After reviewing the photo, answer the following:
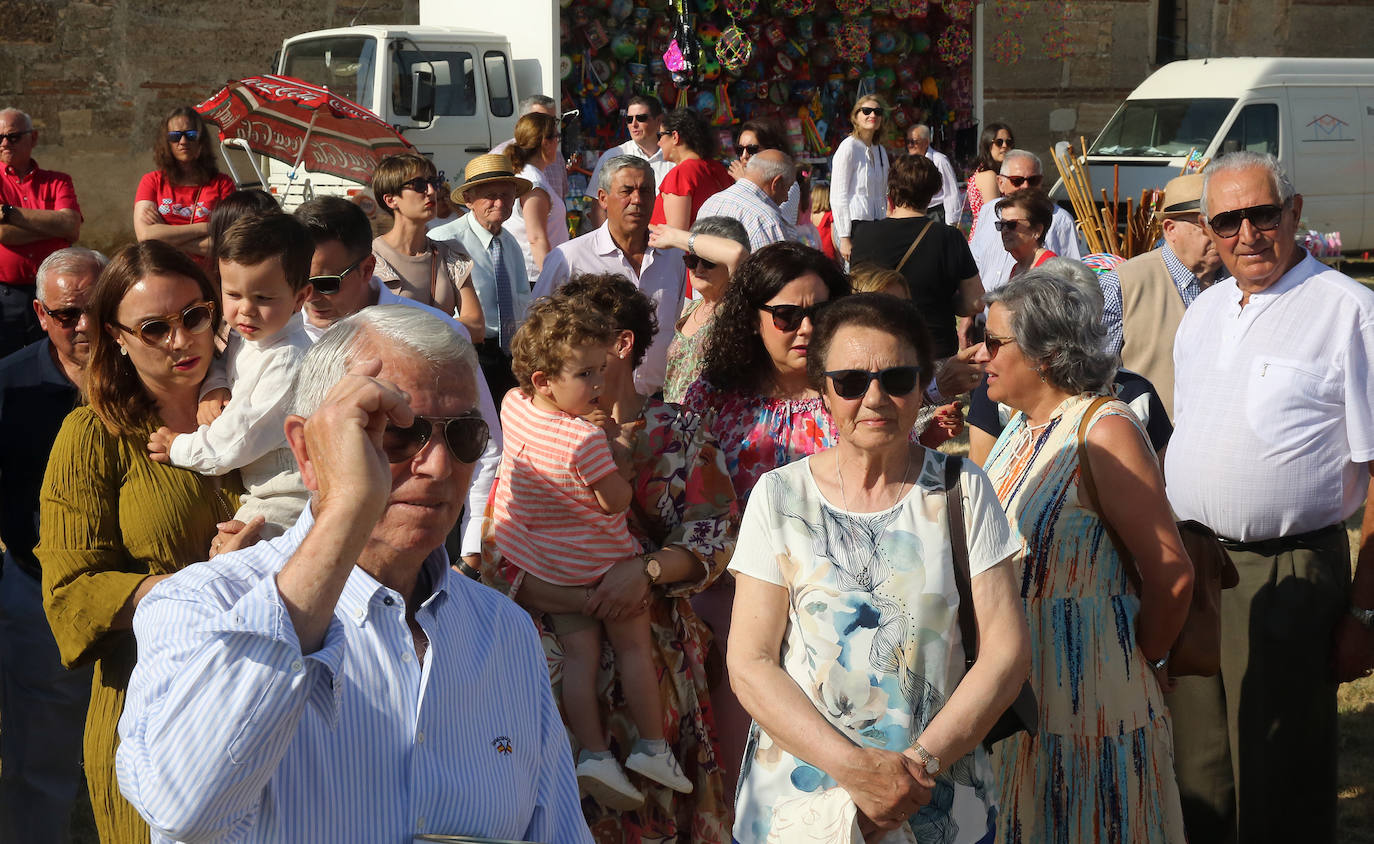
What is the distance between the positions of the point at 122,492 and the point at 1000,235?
19.7ft

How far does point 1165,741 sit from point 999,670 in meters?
0.93

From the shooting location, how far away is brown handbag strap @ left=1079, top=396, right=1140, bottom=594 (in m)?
3.21

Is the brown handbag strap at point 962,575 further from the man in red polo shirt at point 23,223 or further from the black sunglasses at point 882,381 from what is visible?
the man in red polo shirt at point 23,223

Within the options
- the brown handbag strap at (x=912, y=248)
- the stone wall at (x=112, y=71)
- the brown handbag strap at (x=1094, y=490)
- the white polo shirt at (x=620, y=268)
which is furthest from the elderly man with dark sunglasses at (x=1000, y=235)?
the stone wall at (x=112, y=71)

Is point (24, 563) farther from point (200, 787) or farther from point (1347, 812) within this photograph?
point (1347, 812)

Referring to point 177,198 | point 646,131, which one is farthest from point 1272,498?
point 646,131

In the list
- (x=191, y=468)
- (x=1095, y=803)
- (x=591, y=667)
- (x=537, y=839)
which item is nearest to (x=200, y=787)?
(x=537, y=839)

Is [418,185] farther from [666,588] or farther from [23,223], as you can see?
[23,223]

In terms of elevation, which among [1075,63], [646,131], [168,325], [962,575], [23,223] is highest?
[1075,63]

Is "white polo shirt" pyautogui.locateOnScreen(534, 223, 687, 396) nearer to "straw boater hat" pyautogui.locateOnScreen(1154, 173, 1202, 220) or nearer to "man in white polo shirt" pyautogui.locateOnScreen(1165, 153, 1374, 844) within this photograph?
"straw boater hat" pyautogui.locateOnScreen(1154, 173, 1202, 220)

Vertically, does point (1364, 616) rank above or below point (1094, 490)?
below

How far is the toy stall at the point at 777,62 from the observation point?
43.8 ft

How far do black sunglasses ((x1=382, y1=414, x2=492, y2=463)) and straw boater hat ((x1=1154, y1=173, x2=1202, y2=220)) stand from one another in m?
4.01

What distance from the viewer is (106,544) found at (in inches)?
112
